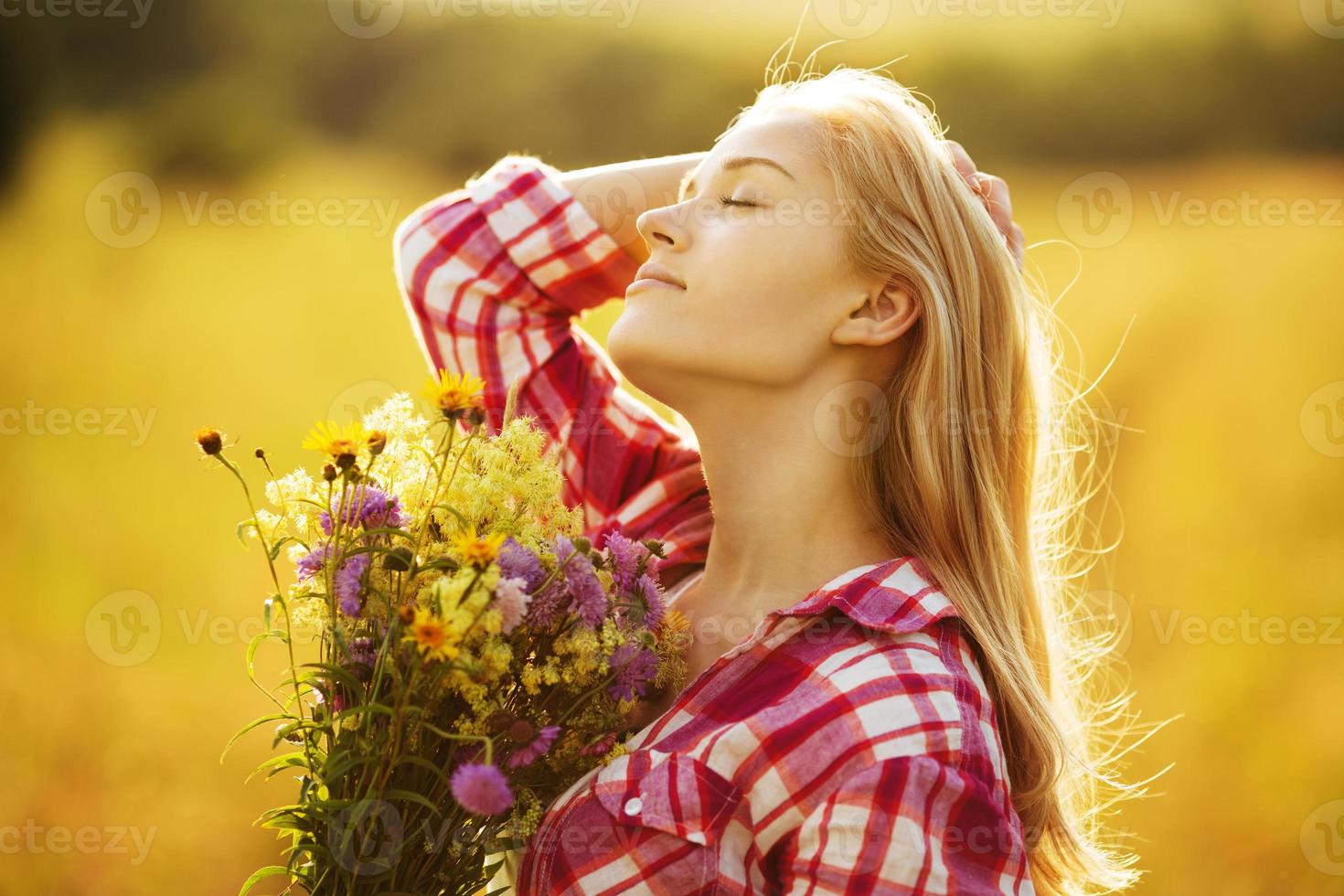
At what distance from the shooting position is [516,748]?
47.5 inches

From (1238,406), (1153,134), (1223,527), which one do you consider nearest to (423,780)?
(1223,527)

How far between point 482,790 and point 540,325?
3.78ft

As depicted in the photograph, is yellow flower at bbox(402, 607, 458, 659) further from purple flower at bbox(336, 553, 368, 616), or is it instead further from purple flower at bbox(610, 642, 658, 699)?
purple flower at bbox(610, 642, 658, 699)

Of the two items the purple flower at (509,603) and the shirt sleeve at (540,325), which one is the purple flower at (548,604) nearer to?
the purple flower at (509,603)

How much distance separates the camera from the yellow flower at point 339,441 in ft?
3.69

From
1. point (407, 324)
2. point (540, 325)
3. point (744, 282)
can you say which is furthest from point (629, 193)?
point (407, 324)

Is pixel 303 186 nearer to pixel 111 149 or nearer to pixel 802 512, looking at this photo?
pixel 111 149

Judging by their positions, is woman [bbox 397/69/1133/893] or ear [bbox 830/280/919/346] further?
ear [bbox 830/280/919/346]

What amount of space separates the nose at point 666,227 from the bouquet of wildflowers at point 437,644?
452 mm

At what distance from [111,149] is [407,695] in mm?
4227

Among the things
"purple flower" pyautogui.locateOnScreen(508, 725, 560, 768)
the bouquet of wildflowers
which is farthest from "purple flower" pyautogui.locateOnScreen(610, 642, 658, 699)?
"purple flower" pyautogui.locateOnScreen(508, 725, 560, 768)

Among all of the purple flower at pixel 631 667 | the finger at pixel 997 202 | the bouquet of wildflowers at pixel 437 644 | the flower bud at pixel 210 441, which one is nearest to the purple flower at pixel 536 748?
the bouquet of wildflowers at pixel 437 644

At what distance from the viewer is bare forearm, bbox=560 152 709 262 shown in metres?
1.94

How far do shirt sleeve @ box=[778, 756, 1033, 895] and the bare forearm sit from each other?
1.08 meters
